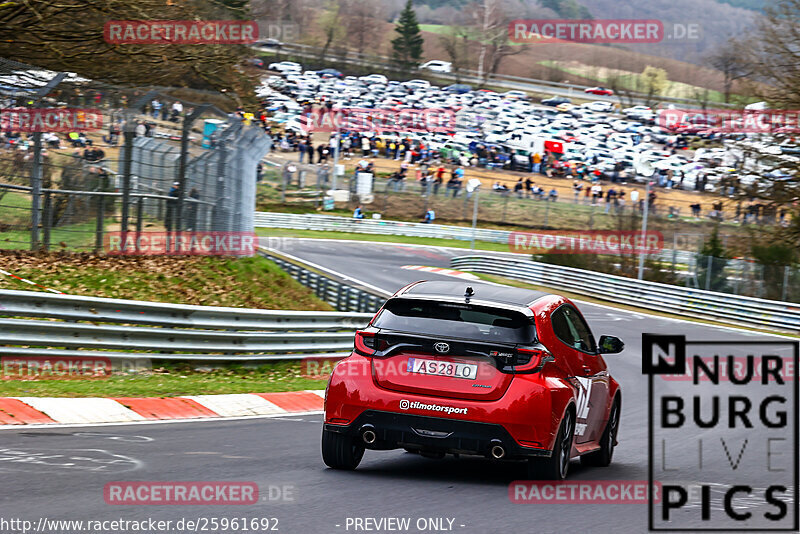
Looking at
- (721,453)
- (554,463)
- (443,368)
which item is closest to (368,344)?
(443,368)

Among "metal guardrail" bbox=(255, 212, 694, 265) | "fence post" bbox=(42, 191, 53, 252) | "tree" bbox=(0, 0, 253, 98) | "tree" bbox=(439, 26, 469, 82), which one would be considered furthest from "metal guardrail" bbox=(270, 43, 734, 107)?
"fence post" bbox=(42, 191, 53, 252)

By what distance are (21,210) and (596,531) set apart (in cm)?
1122

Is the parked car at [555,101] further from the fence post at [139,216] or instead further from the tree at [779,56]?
the fence post at [139,216]

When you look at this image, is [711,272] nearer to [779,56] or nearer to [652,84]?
[779,56]

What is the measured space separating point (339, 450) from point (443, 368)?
1.01m

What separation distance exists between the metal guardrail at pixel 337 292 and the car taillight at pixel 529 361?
522 inches

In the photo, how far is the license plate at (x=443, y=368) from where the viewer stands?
7.39 m

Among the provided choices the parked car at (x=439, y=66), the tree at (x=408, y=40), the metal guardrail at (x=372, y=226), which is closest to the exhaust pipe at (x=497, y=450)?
the metal guardrail at (x=372, y=226)

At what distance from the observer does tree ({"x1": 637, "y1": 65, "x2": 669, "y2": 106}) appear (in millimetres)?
113688

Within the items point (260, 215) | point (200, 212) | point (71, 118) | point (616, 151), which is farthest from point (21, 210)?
point (616, 151)

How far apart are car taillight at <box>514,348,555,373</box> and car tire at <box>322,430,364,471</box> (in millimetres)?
1329

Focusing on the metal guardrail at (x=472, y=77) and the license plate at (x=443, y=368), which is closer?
the license plate at (x=443, y=368)

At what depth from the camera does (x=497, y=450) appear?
7.30 metres

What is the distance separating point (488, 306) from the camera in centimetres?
763
